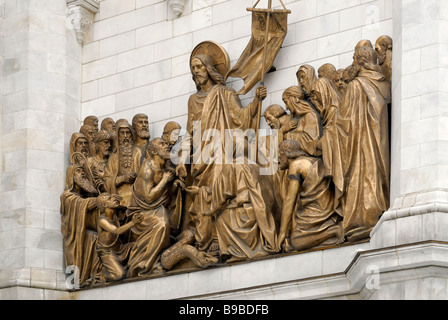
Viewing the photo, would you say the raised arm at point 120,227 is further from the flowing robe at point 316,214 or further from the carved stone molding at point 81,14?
the carved stone molding at point 81,14

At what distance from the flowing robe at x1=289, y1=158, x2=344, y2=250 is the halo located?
1868mm

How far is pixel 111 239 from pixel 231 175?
1.82 m

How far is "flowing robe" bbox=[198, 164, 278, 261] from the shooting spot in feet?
50.1

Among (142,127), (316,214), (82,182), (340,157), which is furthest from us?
(82,182)

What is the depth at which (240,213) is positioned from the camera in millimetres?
15500

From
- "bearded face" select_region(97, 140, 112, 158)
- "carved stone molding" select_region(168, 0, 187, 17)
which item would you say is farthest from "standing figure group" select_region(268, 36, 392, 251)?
"bearded face" select_region(97, 140, 112, 158)

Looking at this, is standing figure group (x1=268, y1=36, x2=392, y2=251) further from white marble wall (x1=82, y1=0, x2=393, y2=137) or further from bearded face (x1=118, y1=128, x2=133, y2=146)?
bearded face (x1=118, y1=128, x2=133, y2=146)

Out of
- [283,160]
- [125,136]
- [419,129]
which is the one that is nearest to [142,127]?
[125,136]

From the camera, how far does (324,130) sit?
15.1 meters

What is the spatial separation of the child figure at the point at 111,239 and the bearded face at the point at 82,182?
33 cm

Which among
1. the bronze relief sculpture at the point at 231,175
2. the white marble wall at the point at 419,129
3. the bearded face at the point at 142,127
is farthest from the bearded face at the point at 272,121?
the bearded face at the point at 142,127

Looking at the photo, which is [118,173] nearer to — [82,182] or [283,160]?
[82,182]

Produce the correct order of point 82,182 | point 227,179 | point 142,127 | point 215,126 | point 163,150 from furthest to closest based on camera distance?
1. point 82,182
2. point 142,127
3. point 163,150
4. point 215,126
5. point 227,179

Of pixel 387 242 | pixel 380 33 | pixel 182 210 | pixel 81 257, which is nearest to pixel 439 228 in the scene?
pixel 387 242
